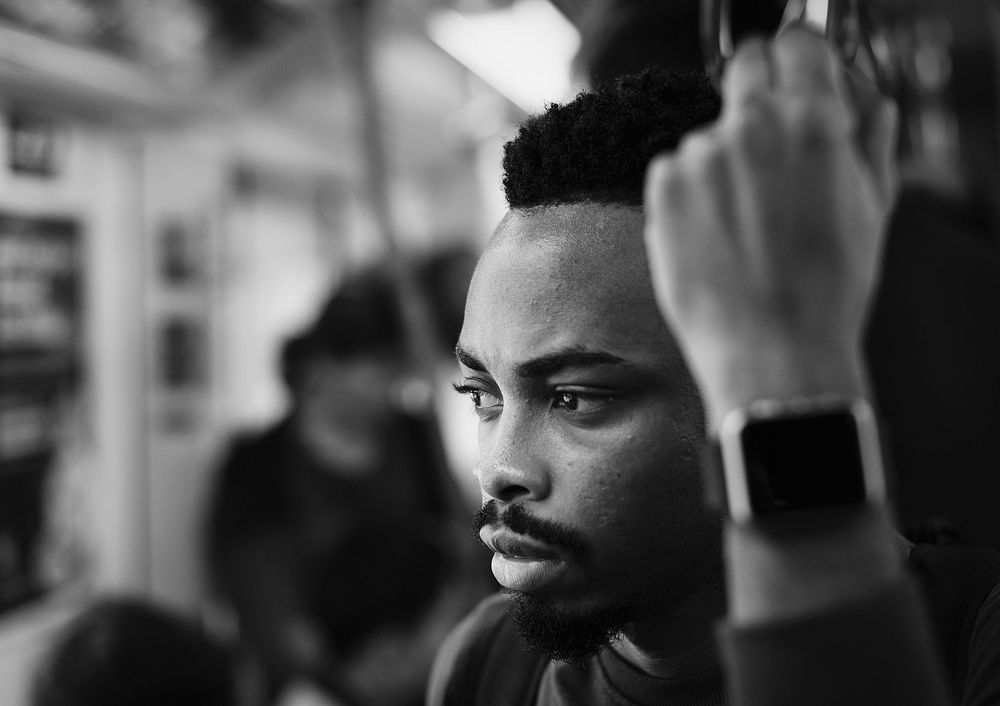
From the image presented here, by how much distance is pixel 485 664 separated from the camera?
907 millimetres

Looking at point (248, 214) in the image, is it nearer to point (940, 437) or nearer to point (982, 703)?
point (940, 437)

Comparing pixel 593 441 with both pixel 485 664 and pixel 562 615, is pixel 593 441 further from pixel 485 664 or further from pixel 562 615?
pixel 485 664

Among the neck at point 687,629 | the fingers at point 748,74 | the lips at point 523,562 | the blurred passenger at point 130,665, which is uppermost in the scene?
the fingers at point 748,74

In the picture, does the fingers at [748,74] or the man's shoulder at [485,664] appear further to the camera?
the man's shoulder at [485,664]

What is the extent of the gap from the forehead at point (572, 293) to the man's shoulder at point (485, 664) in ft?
1.01

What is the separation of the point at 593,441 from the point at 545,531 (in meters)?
0.07

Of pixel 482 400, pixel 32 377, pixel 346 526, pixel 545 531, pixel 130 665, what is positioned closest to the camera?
pixel 545 531

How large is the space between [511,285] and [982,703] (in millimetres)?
411

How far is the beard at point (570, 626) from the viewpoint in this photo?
65cm

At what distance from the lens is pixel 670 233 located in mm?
504

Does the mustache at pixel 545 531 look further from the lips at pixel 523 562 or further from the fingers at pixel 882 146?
the fingers at pixel 882 146

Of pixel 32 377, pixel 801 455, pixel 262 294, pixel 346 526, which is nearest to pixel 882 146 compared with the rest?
pixel 801 455

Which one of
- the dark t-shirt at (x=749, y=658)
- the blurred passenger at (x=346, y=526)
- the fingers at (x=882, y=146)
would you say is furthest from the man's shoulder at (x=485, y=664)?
the blurred passenger at (x=346, y=526)

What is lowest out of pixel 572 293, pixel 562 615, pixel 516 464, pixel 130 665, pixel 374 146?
pixel 130 665
